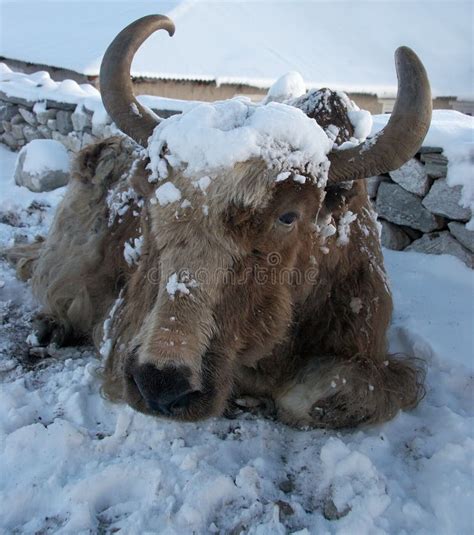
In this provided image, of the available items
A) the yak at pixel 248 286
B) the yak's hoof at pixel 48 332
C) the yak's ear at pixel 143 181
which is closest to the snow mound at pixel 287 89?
the yak at pixel 248 286

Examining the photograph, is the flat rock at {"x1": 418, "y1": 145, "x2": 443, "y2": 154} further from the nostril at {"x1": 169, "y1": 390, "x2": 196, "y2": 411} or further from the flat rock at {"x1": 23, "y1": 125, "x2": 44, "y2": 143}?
the flat rock at {"x1": 23, "y1": 125, "x2": 44, "y2": 143}

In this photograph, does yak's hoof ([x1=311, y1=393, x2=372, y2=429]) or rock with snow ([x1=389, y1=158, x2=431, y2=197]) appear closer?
yak's hoof ([x1=311, y1=393, x2=372, y2=429])

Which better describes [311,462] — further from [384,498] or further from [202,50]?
[202,50]

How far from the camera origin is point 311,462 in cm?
275

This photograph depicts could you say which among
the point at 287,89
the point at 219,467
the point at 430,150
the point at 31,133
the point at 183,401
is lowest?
the point at 219,467

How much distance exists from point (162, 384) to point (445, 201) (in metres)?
3.26

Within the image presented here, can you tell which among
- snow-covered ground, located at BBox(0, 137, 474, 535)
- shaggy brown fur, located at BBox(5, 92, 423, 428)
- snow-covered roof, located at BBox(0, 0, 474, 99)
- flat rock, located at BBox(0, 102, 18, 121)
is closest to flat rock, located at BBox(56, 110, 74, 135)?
flat rock, located at BBox(0, 102, 18, 121)

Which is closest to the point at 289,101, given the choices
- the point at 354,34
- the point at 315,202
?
the point at 315,202

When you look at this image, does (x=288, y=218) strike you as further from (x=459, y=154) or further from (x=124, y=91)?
(x=459, y=154)

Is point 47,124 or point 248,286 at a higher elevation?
point 248,286

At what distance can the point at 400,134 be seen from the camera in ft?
8.61

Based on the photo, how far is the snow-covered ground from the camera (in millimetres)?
2348

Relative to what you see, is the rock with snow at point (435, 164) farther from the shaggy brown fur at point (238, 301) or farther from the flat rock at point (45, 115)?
the flat rock at point (45, 115)

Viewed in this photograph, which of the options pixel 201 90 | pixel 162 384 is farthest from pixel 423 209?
pixel 201 90
